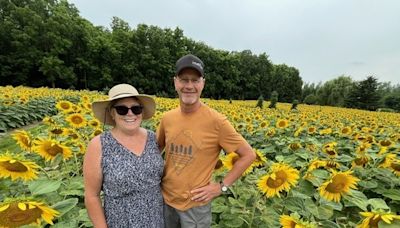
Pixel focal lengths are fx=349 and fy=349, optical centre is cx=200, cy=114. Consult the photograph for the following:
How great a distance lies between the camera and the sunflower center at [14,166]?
76.6 inches

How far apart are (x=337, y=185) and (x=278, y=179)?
355 millimetres

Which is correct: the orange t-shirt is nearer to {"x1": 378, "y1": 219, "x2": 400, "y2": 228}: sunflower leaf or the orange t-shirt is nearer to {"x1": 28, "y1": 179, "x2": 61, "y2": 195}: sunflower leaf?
{"x1": 28, "y1": 179, "x2": 61, "y2": 195}: sunflower leaf

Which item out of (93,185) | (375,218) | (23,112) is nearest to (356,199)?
(375,218)

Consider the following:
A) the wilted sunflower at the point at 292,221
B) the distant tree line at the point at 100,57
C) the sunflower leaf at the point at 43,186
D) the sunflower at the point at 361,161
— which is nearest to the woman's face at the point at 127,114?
the sunflower leaf at the point at 43,186

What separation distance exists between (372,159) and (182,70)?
2.21 meters

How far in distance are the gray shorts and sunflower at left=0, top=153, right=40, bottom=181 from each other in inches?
33.8

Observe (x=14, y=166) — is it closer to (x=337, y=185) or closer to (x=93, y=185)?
(x=93, y=185)

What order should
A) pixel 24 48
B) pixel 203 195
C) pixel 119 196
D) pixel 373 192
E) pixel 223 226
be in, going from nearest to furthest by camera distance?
pixel 119 196 → pixel 203 195 → pixel 223 226 → pixel 373 192 → pixel 24 48

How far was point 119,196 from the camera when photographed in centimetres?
202

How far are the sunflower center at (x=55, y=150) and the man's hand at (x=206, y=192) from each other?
3.51 feet

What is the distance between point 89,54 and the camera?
4581 centimetres

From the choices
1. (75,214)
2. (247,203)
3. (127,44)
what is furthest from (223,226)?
(127,44)

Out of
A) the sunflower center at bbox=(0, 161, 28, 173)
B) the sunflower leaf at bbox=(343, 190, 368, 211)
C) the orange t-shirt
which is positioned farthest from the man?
the sunflower center at bbox=(0, 161, 28, 173)

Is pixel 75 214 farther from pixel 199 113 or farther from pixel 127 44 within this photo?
pixel 127 44
